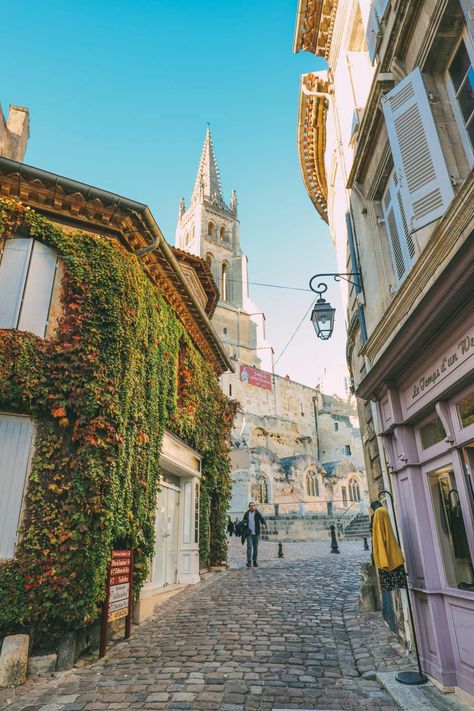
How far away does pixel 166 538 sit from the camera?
398 inches

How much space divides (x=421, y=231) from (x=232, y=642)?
5786mm

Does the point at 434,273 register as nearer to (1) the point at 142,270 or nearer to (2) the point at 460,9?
(2) the point at 460,9

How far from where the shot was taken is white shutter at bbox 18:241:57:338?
6.77m

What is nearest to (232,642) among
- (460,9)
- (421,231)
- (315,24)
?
(421,231)

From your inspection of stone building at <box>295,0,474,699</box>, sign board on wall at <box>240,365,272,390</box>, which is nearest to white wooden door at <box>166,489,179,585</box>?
stone building at <box>295,0,474,699</box>

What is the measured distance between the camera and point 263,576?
11508mm

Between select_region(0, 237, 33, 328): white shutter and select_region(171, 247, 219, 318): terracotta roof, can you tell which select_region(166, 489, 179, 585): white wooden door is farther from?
select_region(171, 247, 219, 318): terracotta roof

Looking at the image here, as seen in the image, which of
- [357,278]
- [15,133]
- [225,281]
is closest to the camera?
[357,278]

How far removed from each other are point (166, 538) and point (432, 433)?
7.26 m

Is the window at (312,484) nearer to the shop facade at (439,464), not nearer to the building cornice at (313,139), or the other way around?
the building cornice at (313,139)

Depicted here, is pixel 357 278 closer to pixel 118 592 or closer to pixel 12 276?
pixel 12 276

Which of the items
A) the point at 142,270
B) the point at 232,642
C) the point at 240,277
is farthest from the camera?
the point at 240,277

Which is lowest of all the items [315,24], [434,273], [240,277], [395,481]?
[395,481]

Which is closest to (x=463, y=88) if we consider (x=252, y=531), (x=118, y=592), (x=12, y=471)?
(x=12, y=471)
